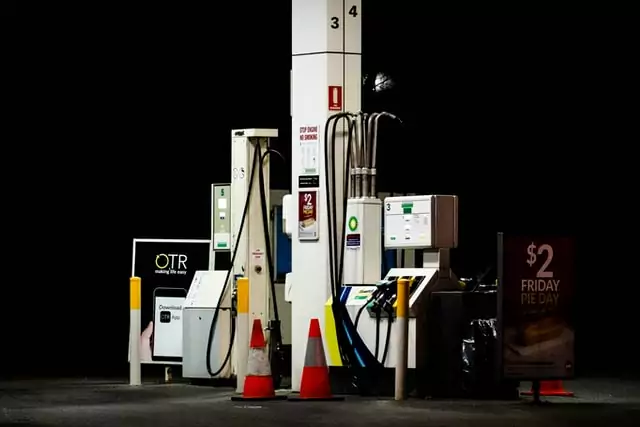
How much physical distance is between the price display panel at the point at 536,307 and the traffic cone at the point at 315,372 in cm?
180

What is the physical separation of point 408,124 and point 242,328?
1277 cm

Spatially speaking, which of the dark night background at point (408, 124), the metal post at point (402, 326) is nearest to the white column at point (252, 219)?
the metal post at point (402, 326)

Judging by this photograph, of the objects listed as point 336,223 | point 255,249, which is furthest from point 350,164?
point 255,249

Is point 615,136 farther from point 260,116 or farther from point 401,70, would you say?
point 260,116

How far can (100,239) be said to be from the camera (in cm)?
2778

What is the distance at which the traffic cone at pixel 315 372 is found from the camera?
14.1 meters

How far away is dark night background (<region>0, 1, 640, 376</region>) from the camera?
2625 centimetres

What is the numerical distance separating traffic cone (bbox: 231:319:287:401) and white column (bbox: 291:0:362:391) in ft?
3.80

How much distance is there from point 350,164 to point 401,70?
12.0 metres

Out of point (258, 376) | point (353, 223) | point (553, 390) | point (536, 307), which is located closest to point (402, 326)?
point (536, 307)

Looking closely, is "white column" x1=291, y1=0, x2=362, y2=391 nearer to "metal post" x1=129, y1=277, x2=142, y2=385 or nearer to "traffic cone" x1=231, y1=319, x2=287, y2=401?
"traffic cone" x1=231, y1=319, x2=287, y2=401

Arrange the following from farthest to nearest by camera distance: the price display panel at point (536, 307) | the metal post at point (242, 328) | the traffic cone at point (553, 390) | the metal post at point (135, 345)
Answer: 1. the metal post at point (135, 345)
2. the traffic cone at point (553, 390)
3. the metal post at point (242, 328)
4. the price display panel at point (536, 307)

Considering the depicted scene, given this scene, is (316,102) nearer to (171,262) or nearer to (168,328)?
(171,262)

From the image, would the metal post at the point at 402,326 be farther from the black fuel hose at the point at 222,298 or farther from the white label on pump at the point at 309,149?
the black fuel hose at the point at 222,298
